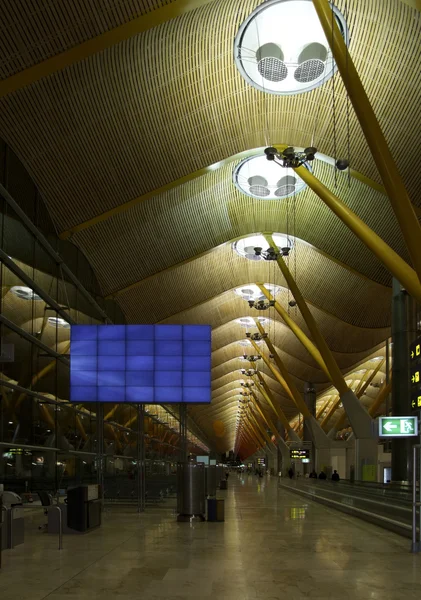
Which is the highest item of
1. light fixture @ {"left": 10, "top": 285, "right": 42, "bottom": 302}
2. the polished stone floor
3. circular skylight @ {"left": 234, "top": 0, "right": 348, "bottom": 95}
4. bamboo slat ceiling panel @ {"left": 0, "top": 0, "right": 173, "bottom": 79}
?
circular skylight @ {"left": 234, "top": 0, "right": 348, "bottom": 95}

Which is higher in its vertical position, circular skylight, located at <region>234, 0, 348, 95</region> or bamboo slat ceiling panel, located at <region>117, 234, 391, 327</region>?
circular skylight, located at <region>234, 0, 348, 95</region>

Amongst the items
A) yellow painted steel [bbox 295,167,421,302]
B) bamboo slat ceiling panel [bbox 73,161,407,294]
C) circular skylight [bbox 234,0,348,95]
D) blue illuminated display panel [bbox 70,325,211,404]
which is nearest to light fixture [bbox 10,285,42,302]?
blue illuminated display panel [bbox 70,325,211,404]

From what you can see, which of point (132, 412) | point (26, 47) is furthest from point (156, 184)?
point (132, 412)

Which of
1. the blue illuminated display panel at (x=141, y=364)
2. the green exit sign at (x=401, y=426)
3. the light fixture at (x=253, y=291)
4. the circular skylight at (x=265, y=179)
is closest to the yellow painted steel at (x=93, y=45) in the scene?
the blue illuminated display panel at (x=141, y=364)

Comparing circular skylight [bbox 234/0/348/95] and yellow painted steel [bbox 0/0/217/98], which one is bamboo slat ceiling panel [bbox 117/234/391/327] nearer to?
circular skylight [bbox 234/0/348/95]

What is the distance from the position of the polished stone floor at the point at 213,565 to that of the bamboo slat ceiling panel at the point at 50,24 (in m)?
9.87

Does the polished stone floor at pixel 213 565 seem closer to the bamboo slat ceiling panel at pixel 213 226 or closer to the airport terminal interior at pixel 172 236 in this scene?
Result: the airport terminal interior at pixel 172 236

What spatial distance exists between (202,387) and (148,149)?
7427 mm

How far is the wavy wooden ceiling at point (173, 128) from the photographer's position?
17.8 meters

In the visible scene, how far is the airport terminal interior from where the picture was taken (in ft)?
36.5

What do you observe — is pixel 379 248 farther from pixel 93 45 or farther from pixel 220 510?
pixel 93 45

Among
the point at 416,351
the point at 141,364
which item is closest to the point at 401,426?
the point at 416,351

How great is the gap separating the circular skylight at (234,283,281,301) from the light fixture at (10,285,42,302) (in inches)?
996

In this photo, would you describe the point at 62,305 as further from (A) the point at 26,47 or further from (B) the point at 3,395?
(A) the point at 26,47
